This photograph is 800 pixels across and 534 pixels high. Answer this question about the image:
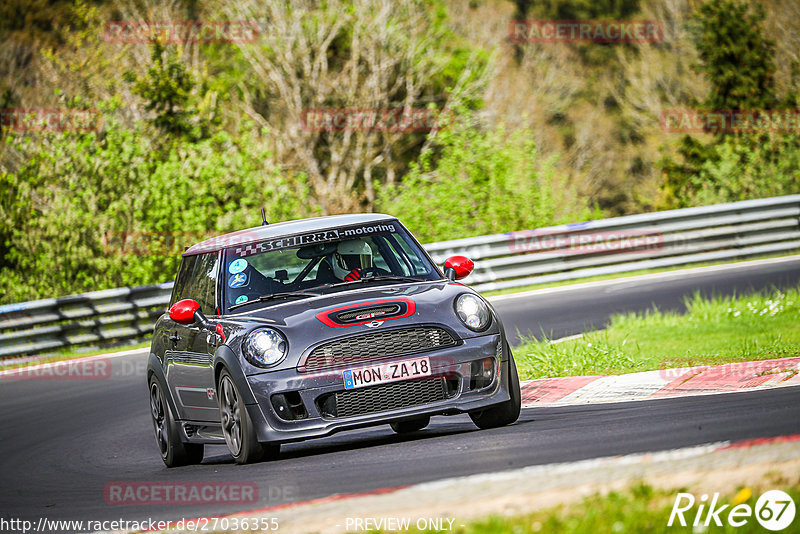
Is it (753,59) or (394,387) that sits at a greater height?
(394,387)

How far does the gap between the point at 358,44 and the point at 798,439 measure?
36.0 m

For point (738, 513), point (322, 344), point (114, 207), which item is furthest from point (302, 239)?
point (114, 207)

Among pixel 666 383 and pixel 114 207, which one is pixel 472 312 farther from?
pixel 114 207

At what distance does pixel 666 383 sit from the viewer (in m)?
9.13

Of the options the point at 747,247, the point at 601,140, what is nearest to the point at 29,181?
the point at 747,247

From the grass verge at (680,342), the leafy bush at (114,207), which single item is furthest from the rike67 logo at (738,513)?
the leafy bush at (114,207)

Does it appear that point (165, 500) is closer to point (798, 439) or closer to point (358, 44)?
point (798, 439)

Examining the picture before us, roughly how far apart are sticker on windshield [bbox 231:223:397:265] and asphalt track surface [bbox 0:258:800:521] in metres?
1.41

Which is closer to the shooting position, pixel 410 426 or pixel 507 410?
pixel 507 410

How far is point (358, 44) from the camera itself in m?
40.4

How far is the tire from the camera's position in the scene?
735cm

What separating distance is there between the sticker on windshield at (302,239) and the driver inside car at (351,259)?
0.06 m

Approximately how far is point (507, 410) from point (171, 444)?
244 cm

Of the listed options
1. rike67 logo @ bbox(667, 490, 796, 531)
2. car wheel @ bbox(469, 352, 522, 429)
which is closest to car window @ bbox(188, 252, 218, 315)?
car wheel @ bbox(469, 352, 522, 429)
